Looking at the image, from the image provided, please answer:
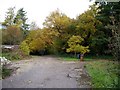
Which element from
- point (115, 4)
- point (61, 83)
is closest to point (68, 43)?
point (115, 4)

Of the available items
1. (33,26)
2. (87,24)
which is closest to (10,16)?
(33,26)

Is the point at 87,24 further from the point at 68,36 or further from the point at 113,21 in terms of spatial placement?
the point at 113,21

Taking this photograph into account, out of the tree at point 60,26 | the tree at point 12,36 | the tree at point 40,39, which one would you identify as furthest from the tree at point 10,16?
the tree at point 60,26

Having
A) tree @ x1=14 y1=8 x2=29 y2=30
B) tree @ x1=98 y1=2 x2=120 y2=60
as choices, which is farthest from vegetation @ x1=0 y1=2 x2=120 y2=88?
tree @ x1=14 y1=8 x2=29 y2=30

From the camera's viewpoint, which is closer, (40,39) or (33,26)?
(40,39)

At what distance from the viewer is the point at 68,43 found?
557 inches

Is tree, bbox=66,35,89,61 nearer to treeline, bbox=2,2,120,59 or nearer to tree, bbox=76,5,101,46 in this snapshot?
treeline, bbox=2,2,120,59

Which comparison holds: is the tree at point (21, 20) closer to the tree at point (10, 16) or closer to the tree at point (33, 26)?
the tree at point (10, 16)

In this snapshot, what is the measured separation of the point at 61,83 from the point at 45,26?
1042 cm

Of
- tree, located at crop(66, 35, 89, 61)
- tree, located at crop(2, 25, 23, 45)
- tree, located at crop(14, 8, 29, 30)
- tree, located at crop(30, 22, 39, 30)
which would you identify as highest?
tree, located at crop(14, 8, 29, 30)

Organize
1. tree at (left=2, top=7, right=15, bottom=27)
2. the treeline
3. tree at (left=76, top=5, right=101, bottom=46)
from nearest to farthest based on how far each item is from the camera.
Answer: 1. the treeline
2. tree at (left=76, top=5, right=101, bottom=46)
3. tree at (left=2, top=7, right=15, bottom=27)

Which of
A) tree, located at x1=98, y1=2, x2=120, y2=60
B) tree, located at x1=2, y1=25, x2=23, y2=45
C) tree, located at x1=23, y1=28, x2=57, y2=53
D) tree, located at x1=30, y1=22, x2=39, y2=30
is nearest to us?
tree, located at x1=98, y1=2, x2=120, y2=60

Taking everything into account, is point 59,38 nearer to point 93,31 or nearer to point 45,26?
point 45,26

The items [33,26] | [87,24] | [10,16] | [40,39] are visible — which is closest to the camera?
[87,24]
